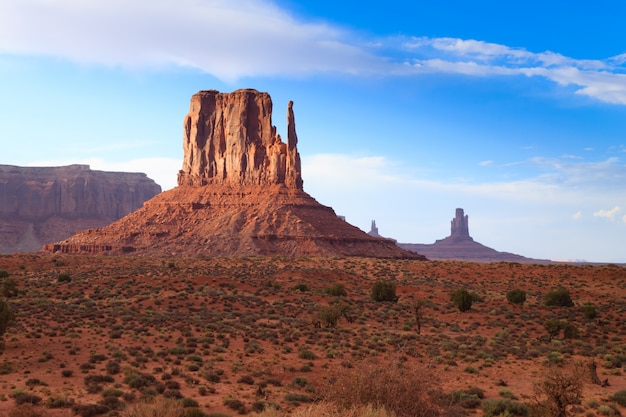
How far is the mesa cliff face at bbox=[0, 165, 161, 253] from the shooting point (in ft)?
533

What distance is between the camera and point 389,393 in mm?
13148

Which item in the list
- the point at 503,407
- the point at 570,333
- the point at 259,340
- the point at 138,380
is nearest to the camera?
the point at 503,407

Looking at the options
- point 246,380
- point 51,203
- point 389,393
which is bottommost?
point 246,380

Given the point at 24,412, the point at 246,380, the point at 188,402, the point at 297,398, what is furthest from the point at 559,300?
the point at 24,412

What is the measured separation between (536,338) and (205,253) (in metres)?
65.1

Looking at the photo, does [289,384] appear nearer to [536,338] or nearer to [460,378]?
[460,378]

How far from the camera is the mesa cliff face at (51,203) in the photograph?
533ft

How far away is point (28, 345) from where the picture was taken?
2473cm

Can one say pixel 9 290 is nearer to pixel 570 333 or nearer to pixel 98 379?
pixel 98 379

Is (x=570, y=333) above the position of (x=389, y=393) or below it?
below

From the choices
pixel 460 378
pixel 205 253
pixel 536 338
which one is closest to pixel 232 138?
pixel 205 253

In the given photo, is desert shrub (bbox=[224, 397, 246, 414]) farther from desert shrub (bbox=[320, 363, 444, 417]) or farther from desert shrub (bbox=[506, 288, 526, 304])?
desert shrub (bbox=[506, 288, 526, 304])

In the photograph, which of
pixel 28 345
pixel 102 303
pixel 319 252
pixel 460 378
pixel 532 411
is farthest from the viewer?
pixel 319 252

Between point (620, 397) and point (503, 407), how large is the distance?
4.40m
